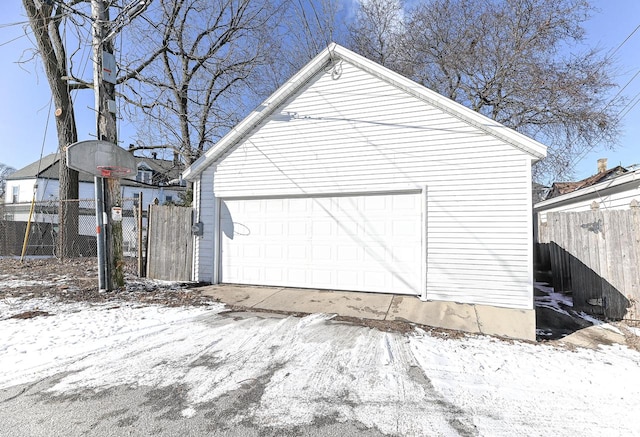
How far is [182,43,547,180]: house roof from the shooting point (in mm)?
5453

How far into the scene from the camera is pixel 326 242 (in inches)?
261

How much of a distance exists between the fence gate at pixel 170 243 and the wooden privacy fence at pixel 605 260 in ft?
26.3

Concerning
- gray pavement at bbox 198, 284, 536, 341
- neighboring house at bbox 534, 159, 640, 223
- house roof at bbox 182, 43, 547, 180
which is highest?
house roof at bbox 182, 43, 547, 180

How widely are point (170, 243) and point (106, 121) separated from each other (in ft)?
9.46

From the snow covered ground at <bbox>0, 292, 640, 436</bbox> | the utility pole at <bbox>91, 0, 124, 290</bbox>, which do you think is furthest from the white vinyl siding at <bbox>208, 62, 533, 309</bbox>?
the utility pole at <bbox>91, 0, 124, 290</bbox>

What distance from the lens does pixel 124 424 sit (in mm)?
2266

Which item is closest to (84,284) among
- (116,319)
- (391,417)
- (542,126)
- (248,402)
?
(116,319)

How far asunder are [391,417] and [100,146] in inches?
261

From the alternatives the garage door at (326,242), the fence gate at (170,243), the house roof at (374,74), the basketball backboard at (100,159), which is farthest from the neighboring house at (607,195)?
the basketball backboard at (100,159)

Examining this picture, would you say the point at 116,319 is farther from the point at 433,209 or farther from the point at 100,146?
the point at 433,209

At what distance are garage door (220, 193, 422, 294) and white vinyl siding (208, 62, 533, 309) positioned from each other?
282 mm

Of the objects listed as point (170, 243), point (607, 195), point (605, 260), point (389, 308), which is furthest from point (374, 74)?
point (607, 195)

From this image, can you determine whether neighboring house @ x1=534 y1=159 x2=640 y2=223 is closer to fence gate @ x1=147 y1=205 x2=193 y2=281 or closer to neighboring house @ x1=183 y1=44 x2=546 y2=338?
neighboring house @ x1=183 y1=44 x2=546 y2=338

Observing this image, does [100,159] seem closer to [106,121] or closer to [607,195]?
[106,121]
